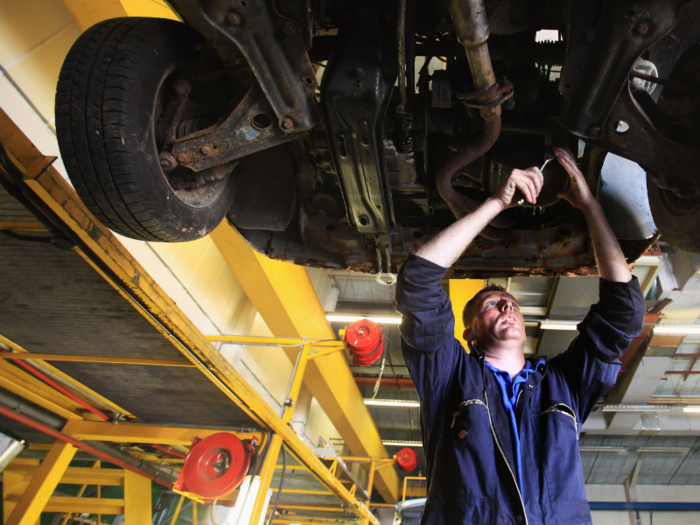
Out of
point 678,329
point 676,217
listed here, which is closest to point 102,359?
point 676,217

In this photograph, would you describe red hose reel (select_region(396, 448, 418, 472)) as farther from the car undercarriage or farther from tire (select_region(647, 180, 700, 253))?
tire (select_region(647, 180, 700, 253))

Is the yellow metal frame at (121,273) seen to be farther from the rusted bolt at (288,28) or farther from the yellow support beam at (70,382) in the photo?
the rusted bolt at (288,28)

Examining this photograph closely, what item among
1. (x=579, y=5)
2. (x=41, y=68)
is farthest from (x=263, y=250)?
(x=41, y=68)

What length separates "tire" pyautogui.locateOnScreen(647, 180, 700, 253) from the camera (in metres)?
1.41

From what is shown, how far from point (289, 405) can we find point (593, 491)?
44.1 ft

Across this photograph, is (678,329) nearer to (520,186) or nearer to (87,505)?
(520,186)

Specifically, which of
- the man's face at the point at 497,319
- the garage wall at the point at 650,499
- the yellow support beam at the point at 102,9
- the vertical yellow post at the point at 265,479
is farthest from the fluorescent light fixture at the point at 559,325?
the garage wall at the point at 650,499

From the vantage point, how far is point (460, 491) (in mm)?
1232

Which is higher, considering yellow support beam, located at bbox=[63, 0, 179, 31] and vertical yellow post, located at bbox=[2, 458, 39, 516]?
yellow support beam, located at bbox=[63, 0, 179, 31]

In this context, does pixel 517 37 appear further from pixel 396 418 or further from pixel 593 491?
pixel 593 491

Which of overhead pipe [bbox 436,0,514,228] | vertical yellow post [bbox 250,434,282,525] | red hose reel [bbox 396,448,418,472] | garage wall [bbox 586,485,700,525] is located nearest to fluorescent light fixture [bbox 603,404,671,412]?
red hose reel [bbox 396,448,418,472]

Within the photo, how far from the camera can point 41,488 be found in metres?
2.56

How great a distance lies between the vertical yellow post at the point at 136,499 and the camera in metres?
3.48

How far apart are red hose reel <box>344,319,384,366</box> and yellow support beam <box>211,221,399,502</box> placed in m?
0.91
